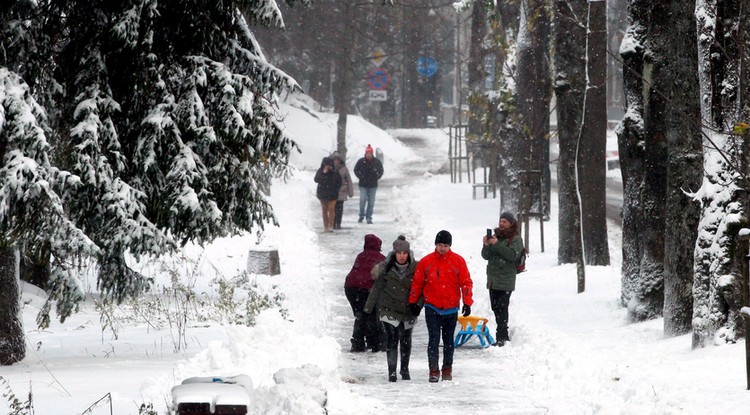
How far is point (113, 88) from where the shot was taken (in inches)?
462

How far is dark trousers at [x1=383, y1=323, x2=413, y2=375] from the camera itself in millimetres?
11836

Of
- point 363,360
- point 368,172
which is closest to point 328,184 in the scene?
point 368,172

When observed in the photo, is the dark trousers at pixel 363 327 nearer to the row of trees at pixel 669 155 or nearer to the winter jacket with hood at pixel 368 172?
the row of trees at pixel 669 155

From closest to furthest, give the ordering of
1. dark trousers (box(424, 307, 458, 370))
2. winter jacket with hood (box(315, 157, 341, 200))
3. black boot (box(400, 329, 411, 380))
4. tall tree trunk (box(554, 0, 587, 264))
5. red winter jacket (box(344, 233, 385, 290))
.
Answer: dark trousers (box(424, 307, 458, 370))
black boot (box(400, 329, 411, 380))
red winter jacket (box(344, 233, 385, 290))
tall tree trunk (box(554, 0, 587, 264))
winter jacket with hood (box(315, 157, 341, 200))

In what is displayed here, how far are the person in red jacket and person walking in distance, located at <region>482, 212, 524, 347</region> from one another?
209 centimetres

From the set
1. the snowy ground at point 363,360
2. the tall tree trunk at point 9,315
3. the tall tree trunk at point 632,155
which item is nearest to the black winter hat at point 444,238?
the snowy ground at point 363,360

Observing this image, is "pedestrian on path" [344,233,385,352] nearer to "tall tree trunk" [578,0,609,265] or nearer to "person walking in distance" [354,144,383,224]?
"tall tree trunk" [578,0,609,265]

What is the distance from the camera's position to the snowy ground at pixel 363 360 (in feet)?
29.9

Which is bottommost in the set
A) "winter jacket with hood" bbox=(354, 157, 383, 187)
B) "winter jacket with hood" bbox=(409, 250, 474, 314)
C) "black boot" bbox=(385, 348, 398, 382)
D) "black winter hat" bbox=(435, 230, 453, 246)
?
"black boot" bbox=(385, 348, 398, 382)

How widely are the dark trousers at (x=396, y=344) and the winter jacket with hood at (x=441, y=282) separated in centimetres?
38

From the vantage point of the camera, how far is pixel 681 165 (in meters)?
12.3

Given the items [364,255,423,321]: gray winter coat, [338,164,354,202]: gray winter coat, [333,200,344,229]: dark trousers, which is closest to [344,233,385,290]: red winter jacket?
[364,255,423,321]: gray winter coat

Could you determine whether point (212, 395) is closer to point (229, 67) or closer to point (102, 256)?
point (102, 256)

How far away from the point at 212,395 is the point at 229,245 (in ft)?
55.9
